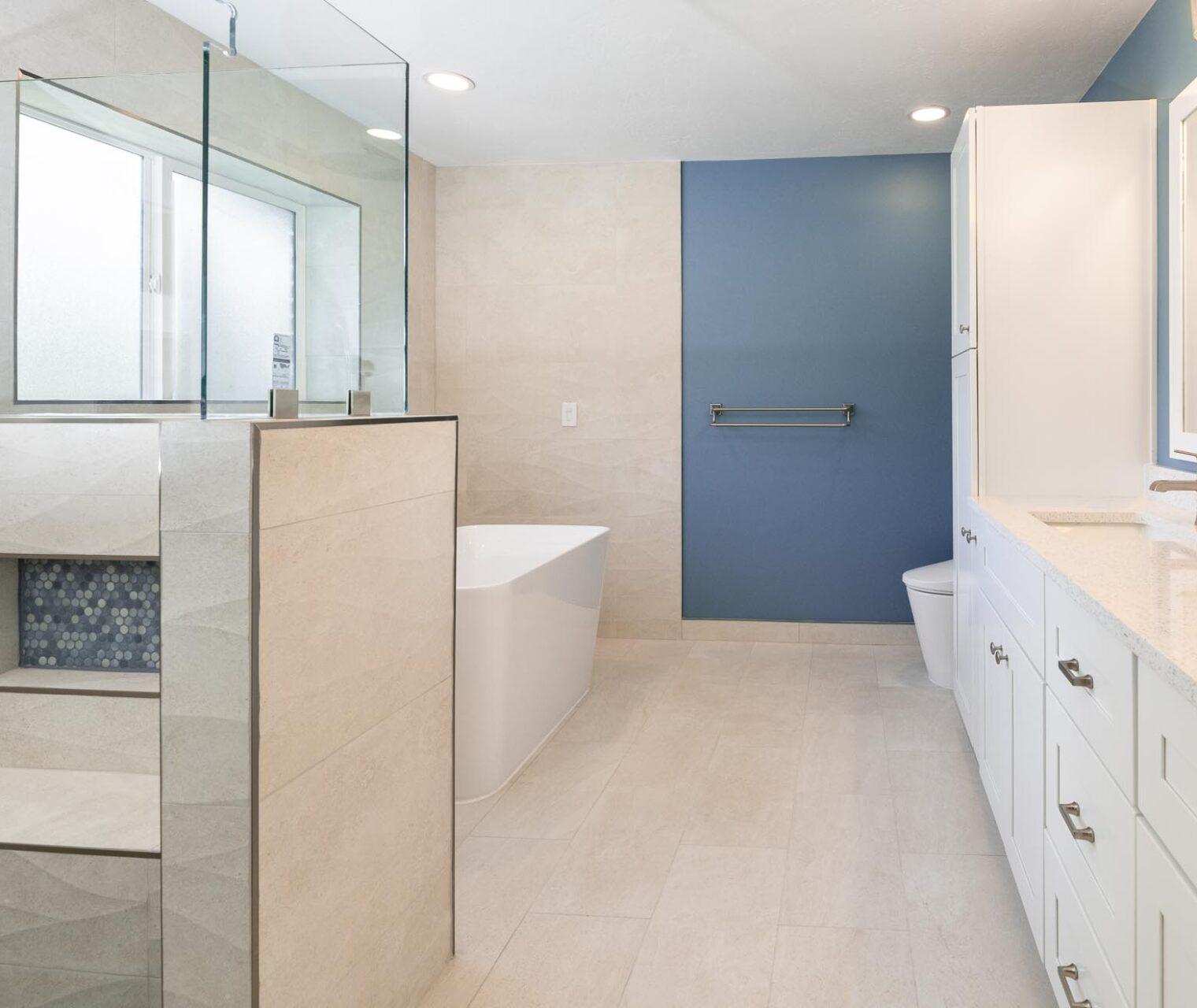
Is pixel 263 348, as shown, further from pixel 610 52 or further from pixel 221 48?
pixel 610 52

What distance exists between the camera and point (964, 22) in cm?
322

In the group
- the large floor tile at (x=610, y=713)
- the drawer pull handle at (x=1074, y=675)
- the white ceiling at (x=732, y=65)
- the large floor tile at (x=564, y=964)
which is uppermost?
the white ceiling at (x=732, y=65)

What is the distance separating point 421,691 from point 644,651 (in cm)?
306

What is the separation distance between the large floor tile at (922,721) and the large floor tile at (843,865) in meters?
0.56

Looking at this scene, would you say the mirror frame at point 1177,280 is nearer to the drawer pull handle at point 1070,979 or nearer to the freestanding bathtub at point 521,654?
the drawer pull handle at point 1070,979

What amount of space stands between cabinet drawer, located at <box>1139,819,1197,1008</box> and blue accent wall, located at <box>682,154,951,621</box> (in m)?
3.68

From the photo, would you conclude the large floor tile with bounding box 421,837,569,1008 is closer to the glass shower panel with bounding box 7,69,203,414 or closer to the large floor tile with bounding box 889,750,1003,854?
the large floor tile with bounding box 889,750,1003,854

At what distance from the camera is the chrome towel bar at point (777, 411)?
485 centimetres

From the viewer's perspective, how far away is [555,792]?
306 cm

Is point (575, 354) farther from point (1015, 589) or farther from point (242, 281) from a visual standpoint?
point (242, 281)

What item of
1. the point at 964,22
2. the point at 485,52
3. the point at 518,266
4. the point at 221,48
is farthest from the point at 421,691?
the point at 518,266

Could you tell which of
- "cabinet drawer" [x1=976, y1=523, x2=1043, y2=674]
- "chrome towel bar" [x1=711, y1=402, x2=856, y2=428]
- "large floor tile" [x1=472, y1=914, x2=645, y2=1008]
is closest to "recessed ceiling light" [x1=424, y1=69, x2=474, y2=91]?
"chrome towel bar" [x1=711, y1=402, x2=856, y2=428]

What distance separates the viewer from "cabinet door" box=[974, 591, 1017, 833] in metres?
2.37

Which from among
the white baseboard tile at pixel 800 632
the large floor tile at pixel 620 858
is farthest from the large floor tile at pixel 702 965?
the white baseboard tile at pixel 800 632
